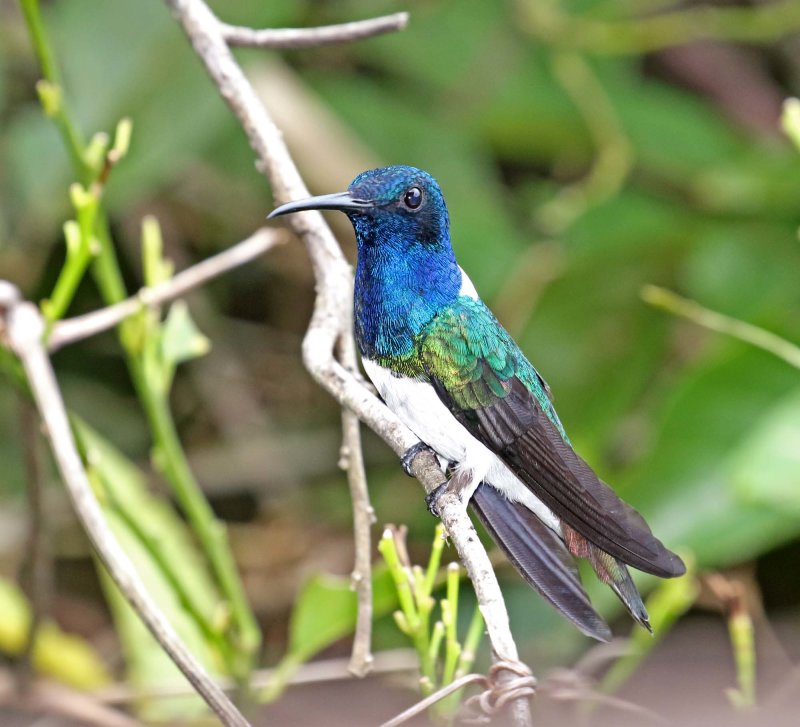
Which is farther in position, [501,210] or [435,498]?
[501,210]

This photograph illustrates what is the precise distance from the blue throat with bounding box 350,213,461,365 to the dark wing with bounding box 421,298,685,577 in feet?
0.09

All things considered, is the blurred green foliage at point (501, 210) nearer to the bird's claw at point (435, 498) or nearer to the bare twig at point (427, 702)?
the bird's claw at point (435, 498)

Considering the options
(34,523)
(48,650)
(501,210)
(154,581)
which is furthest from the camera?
(501,210)

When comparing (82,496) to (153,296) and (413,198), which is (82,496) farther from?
(413,198)

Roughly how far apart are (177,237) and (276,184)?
1.90 meters

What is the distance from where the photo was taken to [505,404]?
1.47m

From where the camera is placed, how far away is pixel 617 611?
2.48m

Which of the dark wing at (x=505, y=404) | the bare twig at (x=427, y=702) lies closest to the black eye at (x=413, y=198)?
the dark wing at (x=505, y=404)

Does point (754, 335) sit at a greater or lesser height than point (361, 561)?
greater

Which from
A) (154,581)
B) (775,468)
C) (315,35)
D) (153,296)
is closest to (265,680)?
(154,581)

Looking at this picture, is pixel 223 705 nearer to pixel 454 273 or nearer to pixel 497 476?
pixel 497 476

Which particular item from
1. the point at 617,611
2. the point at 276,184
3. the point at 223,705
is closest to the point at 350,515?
the point at 617,611

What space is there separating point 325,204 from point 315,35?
18.2 inches

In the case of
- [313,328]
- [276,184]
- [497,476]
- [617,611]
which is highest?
[276,184]
